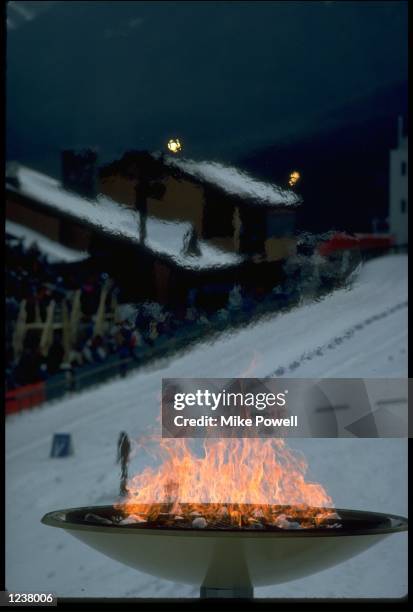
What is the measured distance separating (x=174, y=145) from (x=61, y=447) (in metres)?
4.96

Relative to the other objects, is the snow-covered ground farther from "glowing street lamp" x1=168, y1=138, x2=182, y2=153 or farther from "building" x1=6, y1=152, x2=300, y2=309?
"glowing street lamp" x1=168, y1=138, x2=182, y2=153

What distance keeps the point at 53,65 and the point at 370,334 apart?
363cm

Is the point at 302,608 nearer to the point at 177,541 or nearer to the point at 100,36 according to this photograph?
the point at 177,541

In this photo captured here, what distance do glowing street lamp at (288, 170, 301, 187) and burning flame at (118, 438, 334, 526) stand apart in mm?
1080

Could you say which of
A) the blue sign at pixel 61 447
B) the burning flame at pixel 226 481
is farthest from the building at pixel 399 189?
the blue sign at pixel 61 447

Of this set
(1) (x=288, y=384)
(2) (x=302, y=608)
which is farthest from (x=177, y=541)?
(1) (x=288, y=384)

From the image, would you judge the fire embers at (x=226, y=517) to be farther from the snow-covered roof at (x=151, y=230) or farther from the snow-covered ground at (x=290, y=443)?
the snow-covered roof at (x=151, y=230)

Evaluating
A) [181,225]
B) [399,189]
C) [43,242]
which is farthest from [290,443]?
[43,242]

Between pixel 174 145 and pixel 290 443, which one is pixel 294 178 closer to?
pixel 174 145

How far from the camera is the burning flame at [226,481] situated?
3943 mm

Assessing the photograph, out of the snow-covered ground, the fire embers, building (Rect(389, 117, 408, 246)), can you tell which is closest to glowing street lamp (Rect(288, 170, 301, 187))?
the snow-covered ground

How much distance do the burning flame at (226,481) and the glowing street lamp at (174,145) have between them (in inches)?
47.7

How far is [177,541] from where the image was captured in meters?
3.29

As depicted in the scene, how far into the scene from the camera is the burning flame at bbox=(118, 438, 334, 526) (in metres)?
3.94
